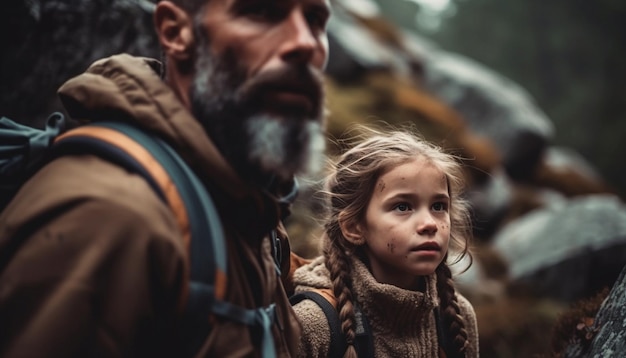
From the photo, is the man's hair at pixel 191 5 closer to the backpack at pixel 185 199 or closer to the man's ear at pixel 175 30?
the man's ear at pixel 175 30

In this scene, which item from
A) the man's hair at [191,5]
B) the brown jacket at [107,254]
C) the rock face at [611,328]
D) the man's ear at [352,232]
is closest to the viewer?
the brown jacket at [107,254]

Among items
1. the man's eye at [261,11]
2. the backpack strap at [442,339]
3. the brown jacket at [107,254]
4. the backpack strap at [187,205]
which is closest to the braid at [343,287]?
the backpack strap at [442,339]

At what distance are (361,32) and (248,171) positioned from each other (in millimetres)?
11151

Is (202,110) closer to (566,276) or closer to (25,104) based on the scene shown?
(25,104)

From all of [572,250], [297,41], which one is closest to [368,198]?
[297,41]

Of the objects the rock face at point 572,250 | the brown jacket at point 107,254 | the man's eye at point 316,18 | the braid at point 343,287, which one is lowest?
the rock face at point 572,250

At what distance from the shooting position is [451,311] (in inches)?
111

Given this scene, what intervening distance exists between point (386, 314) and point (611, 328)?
1053 millimetres

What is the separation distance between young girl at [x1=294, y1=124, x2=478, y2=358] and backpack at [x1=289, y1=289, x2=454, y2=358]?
0.04 ft

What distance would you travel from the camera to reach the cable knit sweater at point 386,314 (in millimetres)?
2564

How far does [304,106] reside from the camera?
1.78 meters

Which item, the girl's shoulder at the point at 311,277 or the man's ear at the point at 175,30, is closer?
the man's ear at the point at 175,30

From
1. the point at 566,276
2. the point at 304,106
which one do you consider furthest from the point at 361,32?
the point at 304,106

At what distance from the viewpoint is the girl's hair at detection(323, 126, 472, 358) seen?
2807 millimetres
